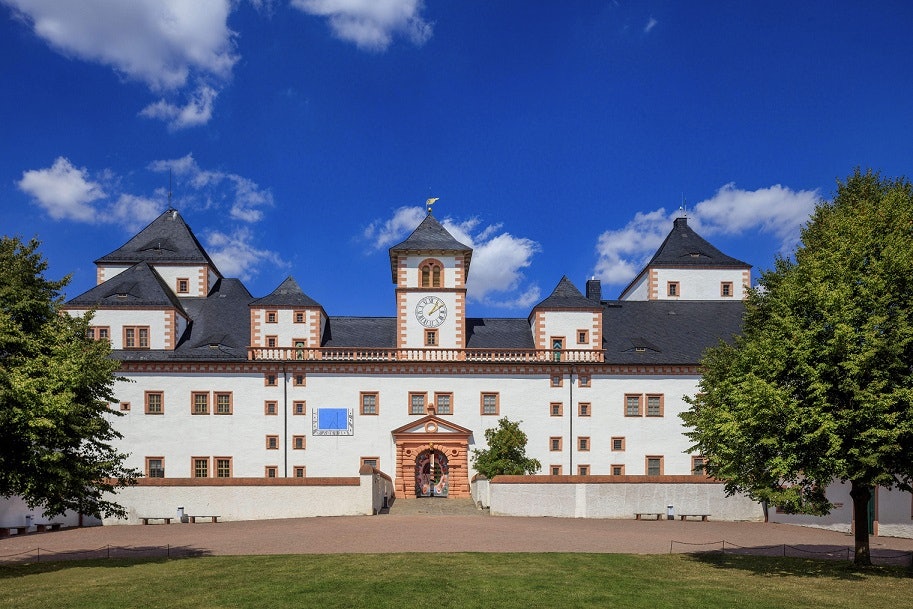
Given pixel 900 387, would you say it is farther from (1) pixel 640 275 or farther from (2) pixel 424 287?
(1) pixel 640 275

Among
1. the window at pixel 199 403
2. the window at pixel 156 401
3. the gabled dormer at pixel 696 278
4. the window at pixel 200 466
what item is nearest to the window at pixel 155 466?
the window at pixel 200 466

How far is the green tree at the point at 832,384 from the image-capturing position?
17781 millimetres

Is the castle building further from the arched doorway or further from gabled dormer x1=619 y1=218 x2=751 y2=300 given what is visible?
gabled dormer x1=619 y1=218 x2=751 y2=300

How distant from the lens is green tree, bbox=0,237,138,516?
17.0 m

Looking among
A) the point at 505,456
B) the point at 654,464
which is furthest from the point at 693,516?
the point at 505,456

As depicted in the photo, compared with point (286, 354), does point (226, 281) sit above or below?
above

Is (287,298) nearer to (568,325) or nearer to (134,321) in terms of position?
(134,321)

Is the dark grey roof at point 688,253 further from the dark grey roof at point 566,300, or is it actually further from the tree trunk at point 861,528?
the tree trunk at point 861,528

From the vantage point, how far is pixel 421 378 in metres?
43.1

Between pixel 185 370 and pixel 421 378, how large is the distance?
1350 centimetres

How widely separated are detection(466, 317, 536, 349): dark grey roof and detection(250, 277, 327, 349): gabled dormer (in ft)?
30.8

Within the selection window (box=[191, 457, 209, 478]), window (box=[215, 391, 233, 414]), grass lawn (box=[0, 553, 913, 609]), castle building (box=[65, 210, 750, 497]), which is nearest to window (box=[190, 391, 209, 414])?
castle building (box=[65, 210, 750, 497])

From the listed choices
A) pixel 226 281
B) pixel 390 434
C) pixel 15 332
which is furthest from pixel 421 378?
pixel 15 332

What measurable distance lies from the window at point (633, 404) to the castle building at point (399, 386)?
0.06 meters
